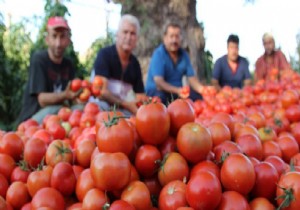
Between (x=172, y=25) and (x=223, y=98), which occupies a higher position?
(x=172, y=25)

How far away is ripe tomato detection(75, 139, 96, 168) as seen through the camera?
5.59ft

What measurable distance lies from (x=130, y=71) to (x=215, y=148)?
289 centimetres

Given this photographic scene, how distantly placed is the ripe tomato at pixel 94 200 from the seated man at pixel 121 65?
263 centimetres

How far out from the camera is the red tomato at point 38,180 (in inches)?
63.6

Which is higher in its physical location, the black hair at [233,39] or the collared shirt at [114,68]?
the black hair at [233,39]

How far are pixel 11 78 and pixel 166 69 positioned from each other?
3.32 meters

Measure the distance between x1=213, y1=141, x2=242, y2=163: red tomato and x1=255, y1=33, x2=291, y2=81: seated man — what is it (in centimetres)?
514

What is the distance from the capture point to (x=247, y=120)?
110 inches

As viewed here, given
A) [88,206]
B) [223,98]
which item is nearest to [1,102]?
[223,98]

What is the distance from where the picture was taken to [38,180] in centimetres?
162

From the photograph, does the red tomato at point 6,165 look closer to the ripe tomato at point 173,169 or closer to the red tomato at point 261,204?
the ripe tomato at point 173,169

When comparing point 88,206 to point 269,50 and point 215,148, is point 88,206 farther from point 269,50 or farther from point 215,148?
point 269,50

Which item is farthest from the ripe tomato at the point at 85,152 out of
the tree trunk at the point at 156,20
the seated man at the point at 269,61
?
the seated man at the point at 269,61

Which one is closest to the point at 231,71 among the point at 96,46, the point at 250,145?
the point at 250,145
